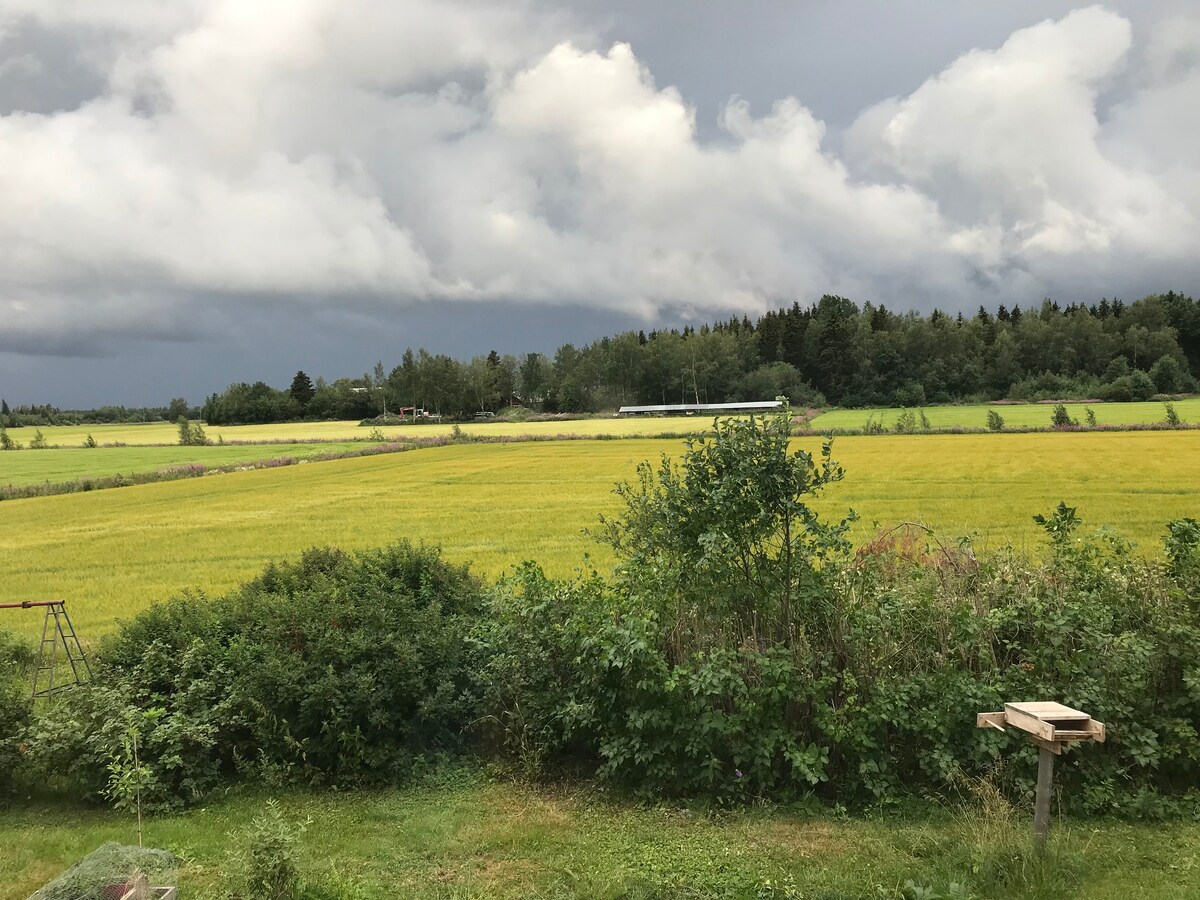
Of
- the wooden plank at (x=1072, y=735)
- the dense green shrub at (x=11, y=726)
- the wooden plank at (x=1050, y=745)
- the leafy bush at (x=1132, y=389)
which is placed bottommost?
the dense green shrub at (x=11, y=726)

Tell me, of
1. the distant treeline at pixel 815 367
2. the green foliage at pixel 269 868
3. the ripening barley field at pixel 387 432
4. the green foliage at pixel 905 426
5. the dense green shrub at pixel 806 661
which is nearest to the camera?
the green foliage at pixel 269 868

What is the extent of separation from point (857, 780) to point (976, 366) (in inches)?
5722

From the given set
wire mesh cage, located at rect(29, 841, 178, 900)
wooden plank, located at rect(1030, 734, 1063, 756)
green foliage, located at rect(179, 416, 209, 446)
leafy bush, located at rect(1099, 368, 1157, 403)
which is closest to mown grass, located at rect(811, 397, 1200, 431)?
leafy bush, located at rect(1099, 368, 1157, 403)

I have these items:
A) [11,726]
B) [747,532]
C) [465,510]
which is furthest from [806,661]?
[465,510]

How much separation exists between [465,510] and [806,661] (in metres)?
25.6

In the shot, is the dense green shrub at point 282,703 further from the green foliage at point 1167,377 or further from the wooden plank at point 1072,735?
the green foliage at point 1167,377

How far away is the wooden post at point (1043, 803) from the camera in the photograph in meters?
5.14

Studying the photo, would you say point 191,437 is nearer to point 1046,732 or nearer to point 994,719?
point 994,719

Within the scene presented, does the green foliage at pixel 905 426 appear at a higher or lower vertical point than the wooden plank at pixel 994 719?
higher

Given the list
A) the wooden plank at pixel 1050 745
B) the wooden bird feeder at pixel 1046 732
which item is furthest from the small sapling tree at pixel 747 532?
the wooden plank at pixel 1050 745

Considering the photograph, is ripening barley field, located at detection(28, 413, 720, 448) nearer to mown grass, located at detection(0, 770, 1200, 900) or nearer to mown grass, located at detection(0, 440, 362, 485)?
mown grass, located at detection(0, 440, 362, 485)

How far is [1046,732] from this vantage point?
5.06 metres

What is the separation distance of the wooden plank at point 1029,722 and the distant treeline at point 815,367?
129 meters

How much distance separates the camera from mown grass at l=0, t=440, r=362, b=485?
5866cm
